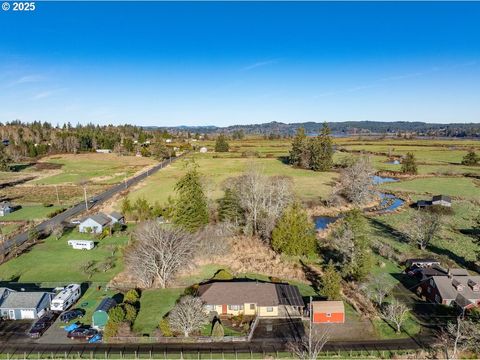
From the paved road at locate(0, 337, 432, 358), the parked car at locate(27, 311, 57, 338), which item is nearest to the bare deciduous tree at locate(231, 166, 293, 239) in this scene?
the paved road at locate(0, 337, 432, 358)

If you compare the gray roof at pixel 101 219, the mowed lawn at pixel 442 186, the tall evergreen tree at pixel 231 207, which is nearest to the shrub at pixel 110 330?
the tall evergreen tree at pixel 231 207

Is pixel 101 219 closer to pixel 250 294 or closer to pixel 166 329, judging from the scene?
pixel 166 329

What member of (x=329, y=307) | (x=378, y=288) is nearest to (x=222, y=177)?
(x=378, y=288)

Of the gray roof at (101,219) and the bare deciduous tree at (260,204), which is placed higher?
the bare deciduous tree at (260,204)

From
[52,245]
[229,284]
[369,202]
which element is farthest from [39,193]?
[369,202]

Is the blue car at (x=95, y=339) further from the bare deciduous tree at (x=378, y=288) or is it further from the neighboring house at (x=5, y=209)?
the neighboring house at (x=5, y=209)

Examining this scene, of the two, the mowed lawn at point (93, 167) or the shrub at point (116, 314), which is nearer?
the shrub at point (116, 314)

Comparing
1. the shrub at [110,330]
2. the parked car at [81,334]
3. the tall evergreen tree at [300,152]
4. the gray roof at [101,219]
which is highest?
the tall evergreen tree at [300,152]
